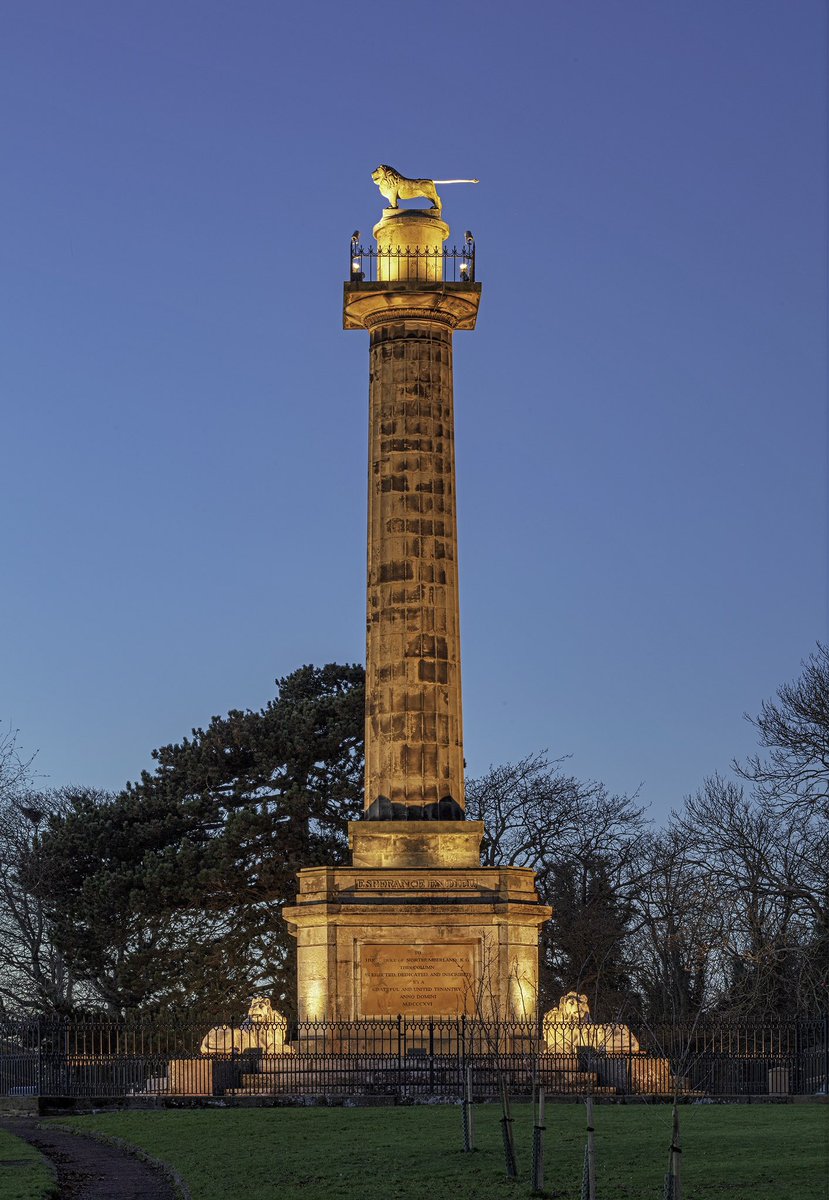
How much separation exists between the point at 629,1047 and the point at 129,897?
21.8 meters

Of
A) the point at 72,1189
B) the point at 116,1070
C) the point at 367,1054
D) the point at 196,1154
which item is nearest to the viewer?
the point at 72,1189

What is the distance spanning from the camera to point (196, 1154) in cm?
2362

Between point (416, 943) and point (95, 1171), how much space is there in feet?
44.4

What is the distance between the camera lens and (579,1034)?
34594 mm

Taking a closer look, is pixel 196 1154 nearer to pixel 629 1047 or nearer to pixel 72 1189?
pixel 72 1189

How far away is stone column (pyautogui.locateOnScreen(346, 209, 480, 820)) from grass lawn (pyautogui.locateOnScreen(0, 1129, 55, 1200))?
43.6 ft

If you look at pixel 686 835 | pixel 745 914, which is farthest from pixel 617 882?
pixel 745 914

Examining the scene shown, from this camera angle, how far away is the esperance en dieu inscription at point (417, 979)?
118ft

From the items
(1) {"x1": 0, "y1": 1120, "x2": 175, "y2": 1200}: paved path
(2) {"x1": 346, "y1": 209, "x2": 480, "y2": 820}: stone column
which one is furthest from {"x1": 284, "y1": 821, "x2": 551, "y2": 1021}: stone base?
(1) {"x1": 0, "y1": 1120, "x2": 175, "y2": 1200}: paved path

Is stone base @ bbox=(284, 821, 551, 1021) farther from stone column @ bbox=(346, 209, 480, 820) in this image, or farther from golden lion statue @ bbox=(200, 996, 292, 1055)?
stone column @ bbox=(346, 209, 480, 820)

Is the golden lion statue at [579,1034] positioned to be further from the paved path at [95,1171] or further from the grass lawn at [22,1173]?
the grass lawn at [22,1173]

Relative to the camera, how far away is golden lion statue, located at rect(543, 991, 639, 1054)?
1352 inches

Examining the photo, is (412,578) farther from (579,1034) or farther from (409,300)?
(579,1034)

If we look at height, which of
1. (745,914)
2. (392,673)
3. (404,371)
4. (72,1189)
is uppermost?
(404,371)
